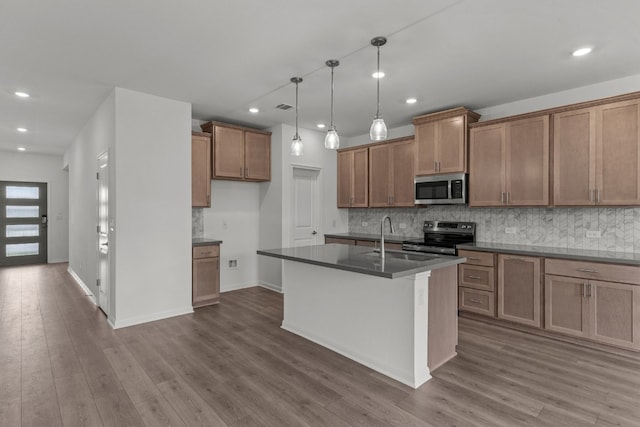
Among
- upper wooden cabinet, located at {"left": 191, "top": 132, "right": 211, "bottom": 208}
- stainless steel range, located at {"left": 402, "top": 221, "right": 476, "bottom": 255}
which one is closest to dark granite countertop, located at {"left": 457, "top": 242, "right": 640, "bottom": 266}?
stainless steel range, located at {"left": 402, "top": 221, "right": 476, "bottom": 255}

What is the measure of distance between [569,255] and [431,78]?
87.5 inches

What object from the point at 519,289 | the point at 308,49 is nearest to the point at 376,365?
the point at 519,289

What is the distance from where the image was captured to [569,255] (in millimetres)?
3287

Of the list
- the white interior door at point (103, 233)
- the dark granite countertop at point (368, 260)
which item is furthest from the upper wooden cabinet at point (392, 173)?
the white interior door at point (103, 233)

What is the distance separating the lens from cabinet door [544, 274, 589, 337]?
3.22 m

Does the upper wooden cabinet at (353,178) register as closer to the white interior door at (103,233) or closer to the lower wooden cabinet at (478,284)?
the lower wooden cabinet at (478,284)

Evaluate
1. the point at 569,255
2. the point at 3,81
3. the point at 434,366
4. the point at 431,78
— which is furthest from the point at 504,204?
the point at 3,81

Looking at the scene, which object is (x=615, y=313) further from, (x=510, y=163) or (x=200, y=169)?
(x=200, y=169)

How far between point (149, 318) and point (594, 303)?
465cm

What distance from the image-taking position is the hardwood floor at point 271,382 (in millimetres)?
2139

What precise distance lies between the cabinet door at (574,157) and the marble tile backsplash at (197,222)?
4.59 metres

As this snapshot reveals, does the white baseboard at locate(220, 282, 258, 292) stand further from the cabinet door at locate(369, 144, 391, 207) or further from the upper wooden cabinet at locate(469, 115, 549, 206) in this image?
the upper wooden cabinet at locate(469, 115, 549, 206)

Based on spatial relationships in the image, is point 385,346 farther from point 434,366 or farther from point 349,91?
point 349,91

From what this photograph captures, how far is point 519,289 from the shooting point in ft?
11.9
